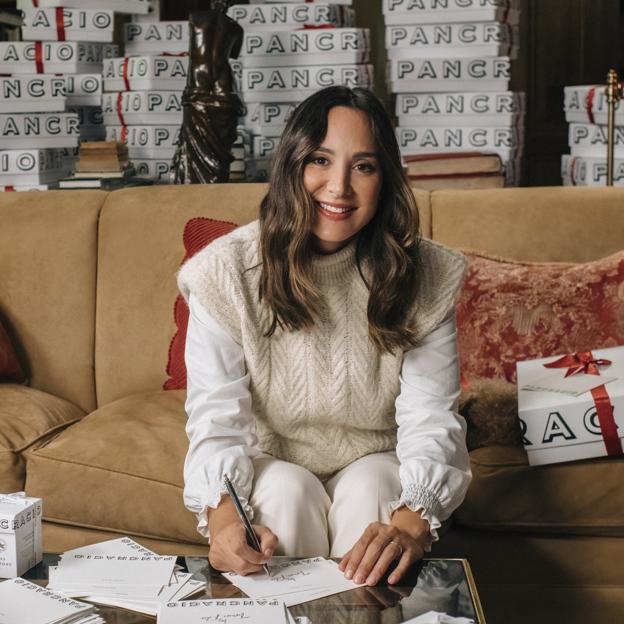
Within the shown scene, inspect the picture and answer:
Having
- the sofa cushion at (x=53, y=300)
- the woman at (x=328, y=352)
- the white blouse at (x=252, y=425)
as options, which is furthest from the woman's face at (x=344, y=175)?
the sofa cushion at (x=53, y=300)

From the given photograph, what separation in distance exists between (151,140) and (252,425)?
1.64m

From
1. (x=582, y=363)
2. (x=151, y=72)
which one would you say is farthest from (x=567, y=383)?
(x=151, y=72)

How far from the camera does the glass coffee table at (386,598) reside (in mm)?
1187

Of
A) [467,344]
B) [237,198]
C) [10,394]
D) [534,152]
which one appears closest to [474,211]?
[467,344]

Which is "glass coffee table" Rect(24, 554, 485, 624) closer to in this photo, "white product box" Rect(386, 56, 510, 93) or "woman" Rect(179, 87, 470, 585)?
"woman" Rect(179, 87, 470, 585)

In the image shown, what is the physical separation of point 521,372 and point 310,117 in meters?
0.73

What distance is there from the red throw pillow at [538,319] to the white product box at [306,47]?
1122 millimetres

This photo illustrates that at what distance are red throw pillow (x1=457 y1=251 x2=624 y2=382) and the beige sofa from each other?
24 centimetres

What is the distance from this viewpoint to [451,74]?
296cm

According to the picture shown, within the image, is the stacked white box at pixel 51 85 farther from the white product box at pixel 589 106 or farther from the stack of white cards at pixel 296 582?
the stack of white cards at pixel 296 582

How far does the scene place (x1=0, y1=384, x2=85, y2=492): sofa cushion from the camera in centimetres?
193

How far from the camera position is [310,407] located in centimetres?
161

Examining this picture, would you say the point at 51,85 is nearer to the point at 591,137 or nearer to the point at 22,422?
the point at 22,422

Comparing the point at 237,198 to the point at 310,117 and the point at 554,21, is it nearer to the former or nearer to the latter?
the point at 310,117
